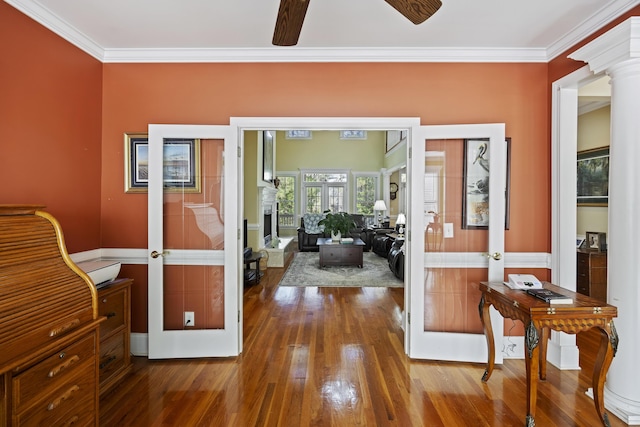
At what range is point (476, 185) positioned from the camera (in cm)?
277

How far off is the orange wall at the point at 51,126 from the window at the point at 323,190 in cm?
821

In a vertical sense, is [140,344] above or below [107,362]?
below

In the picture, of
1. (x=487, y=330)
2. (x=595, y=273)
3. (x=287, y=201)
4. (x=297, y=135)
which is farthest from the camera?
(x=287, y=201)

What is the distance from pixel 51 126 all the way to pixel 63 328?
1.67 meters

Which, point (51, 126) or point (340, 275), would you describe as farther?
point (340, 275)

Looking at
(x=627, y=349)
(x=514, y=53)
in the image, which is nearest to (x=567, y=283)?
(x=627, y=349)

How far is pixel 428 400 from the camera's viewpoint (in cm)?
216

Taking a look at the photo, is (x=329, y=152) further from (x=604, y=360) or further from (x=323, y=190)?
(x=604, y=360)

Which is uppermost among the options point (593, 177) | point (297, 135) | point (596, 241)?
point (297, 135)

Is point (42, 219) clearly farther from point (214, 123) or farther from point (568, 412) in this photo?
point (568, 412)

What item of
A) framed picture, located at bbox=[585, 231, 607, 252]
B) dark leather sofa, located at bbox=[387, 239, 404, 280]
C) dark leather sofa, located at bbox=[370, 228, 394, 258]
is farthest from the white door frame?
dark leather sofa, located at bbox=[370, 228, 394, 258]

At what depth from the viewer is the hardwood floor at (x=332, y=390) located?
1.97 meters

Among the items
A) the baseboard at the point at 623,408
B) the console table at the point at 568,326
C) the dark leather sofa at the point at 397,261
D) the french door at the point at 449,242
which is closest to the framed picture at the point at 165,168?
the french door at the point at 449,242

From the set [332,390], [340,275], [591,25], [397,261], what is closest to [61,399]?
[332,390]
